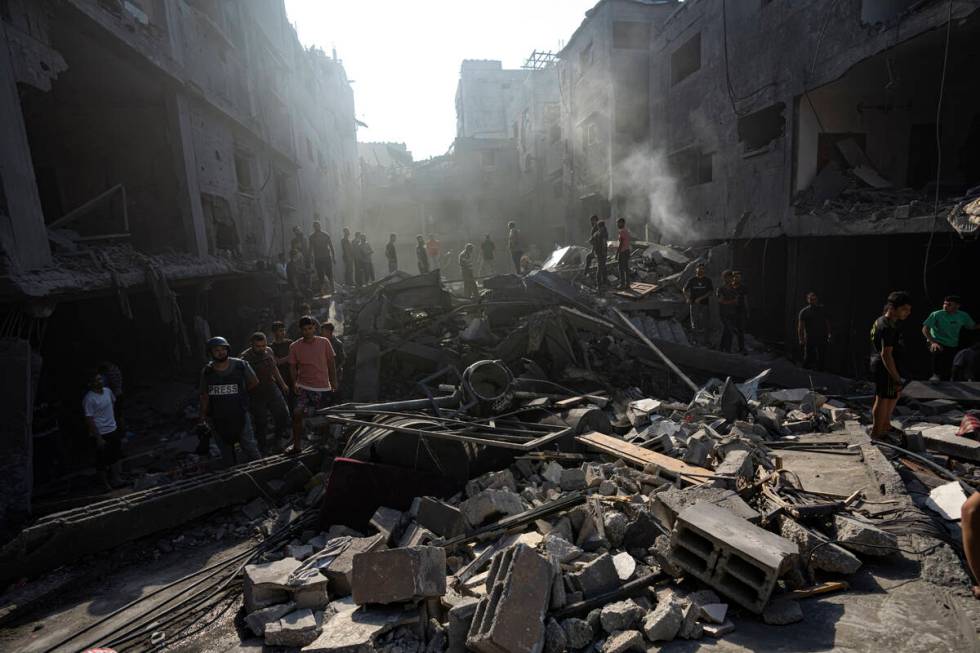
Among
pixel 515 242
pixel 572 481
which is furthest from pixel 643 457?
pixel 515 242

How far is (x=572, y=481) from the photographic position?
497cm

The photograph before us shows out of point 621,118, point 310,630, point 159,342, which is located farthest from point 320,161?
point 310,630

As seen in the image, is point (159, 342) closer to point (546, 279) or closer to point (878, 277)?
point (546, 279)

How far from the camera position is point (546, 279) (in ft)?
40.5

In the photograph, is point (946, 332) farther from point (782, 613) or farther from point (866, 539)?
point (782, 613)

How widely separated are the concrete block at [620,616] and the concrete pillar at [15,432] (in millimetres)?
6283

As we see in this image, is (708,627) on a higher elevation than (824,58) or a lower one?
lower

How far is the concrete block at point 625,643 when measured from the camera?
9.85ft

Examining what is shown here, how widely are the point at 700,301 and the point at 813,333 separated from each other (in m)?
2.19

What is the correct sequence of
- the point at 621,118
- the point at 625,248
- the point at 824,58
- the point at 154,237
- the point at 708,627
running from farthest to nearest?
the point at 621,118
the point at 625,248
the point at 154,237
the point at 824,58
the point at 708,627

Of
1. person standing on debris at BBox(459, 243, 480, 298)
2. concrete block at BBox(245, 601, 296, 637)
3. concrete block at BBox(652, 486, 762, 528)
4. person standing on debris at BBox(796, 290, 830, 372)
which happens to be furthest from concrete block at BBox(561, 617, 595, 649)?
person standing on debris at BBox(459, 243, 480, 298)

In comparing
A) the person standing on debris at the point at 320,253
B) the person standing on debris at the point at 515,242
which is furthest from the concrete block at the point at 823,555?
the person standing on debris at the point at 515,242

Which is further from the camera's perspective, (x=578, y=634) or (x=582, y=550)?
(x=582, y=550)

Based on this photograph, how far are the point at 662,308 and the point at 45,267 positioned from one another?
37.8ft
